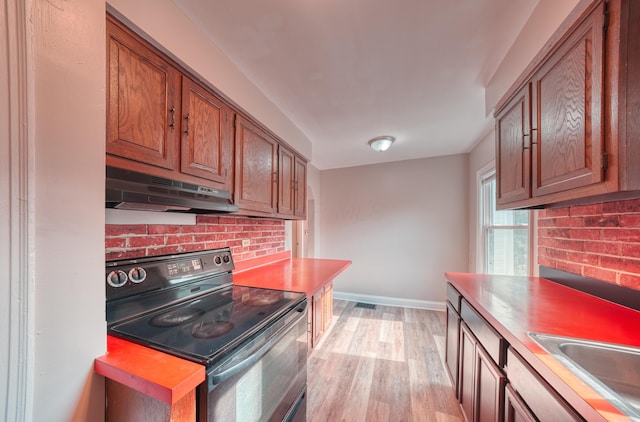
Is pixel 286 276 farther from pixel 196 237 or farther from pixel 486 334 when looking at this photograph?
pixel 486 334

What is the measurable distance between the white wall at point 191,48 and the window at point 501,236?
8.41ft

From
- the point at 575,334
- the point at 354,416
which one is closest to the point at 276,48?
the point at 575,334

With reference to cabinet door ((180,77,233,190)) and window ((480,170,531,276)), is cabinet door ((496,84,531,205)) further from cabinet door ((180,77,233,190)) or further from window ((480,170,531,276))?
cabinet door ((180,77,233,190))

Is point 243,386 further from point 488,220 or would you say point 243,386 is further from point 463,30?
point 488,220

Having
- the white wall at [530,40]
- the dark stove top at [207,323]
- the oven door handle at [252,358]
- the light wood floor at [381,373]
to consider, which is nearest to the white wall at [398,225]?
the light wood floor at [381,373]

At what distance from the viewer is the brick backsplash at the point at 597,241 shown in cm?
115

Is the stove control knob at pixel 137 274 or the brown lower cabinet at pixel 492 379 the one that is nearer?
the brown lower cabinet at pixel 492 379

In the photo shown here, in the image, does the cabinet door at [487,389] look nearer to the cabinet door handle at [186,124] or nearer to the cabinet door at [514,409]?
the cabinet door at [514,409]

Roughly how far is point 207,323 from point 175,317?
18 cm

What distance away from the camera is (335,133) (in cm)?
279

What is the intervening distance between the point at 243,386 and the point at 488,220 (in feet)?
10.9

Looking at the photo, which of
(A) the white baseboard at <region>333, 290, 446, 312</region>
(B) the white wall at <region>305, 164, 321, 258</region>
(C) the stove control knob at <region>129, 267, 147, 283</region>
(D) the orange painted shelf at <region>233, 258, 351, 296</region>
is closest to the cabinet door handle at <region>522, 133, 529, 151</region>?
(D) the orange painted shelf at <region>233, 258, 351, 296</region>

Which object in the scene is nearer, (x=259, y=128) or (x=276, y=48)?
(x=276, y=48)

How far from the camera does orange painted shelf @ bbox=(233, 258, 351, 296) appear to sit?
5.39 ft
